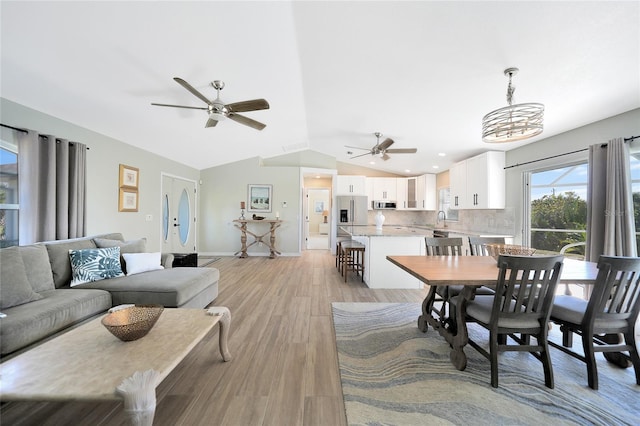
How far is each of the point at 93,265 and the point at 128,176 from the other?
2.07 metres

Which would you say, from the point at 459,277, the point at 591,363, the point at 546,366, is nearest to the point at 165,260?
the point at 459,277

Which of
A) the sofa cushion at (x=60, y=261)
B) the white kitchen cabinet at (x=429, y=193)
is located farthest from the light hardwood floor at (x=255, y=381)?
the white kitchen cabinet at (x=429, y=193)

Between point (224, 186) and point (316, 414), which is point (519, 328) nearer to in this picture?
point (316, 414)

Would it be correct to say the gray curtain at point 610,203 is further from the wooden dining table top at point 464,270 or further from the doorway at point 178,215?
the doorway at point 178,215

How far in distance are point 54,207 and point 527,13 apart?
4.68 m

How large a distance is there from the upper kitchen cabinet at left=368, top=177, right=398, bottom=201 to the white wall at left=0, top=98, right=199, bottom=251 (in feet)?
17.1

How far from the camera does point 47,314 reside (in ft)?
6.16

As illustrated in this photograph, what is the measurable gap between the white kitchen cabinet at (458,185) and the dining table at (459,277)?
326 centimetres

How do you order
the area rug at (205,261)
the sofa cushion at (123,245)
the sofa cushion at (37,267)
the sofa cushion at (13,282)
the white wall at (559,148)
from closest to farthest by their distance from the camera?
the sofa cushion at (13,282) → the sofa cushion at (37,267) → the white wall at (559,148) → the sofa cushion at (123,245) → the area rug at (205,261)

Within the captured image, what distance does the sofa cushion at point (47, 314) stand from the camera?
1.65 meters

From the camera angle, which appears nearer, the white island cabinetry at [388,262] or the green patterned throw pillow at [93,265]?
the green patterned throw pillow at [93,265]

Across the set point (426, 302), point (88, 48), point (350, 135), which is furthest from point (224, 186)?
point (426, 302)

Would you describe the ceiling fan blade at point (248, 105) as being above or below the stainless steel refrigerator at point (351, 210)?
above

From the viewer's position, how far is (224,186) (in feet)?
22.7
